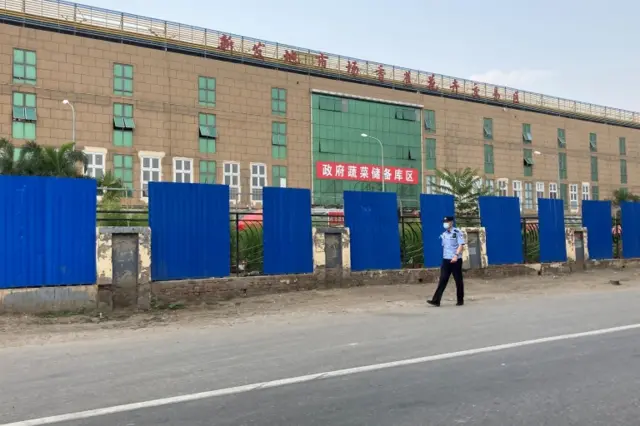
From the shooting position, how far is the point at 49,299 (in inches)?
396

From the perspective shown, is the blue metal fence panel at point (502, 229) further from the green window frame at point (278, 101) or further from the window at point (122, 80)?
the green window frame at point (278, 101)

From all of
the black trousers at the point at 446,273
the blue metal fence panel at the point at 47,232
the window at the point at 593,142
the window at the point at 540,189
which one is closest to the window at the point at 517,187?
the window at the point at 540,189

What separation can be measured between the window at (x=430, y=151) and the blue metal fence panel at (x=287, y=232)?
49.5 metres

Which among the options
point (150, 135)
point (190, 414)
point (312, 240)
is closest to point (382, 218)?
point (312, 240)

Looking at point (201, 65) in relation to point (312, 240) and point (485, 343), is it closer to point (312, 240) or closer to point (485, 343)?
point (312, 240)

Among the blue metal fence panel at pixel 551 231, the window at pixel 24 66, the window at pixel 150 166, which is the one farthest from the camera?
the window at pixel 150 166

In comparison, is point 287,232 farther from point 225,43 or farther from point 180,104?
point 225,43

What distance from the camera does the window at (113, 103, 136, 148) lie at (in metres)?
43.9

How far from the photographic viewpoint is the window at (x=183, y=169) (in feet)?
152

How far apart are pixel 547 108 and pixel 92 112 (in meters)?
53.2

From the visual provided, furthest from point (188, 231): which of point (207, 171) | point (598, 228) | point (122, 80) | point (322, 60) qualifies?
point (322, 60)

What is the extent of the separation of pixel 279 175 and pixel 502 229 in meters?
35.8

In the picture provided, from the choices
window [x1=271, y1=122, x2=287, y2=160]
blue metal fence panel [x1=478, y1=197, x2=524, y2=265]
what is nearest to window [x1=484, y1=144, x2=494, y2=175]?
window [x1=271, y1=122, x2=287, y2=160]

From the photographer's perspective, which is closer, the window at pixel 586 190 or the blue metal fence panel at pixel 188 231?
the blue metal fence panel at pixel 188 231
